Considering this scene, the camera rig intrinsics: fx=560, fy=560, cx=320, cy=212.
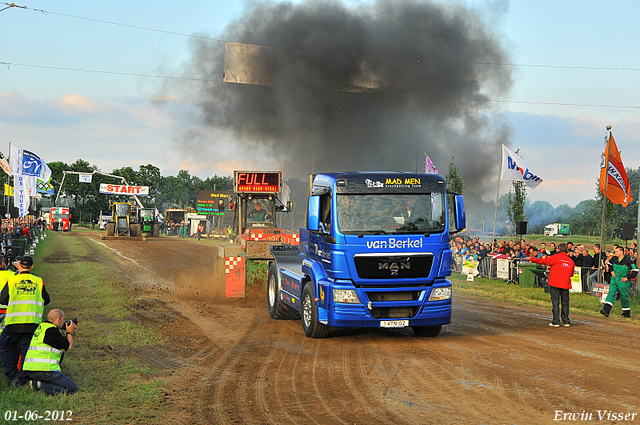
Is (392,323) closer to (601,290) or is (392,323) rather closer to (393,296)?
(393,296)

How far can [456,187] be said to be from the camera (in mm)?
35375

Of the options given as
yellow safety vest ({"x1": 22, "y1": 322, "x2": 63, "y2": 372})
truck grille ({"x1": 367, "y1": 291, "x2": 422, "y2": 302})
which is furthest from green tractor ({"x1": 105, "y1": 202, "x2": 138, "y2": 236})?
yellow safety vest ({"x1": 22, "y1": 322, "x2": 63, "y2": 372})

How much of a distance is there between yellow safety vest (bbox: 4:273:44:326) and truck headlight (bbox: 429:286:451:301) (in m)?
5.68

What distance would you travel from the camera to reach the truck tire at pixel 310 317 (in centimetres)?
927

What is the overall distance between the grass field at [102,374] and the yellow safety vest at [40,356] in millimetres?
286

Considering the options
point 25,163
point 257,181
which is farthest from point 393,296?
point 25,163

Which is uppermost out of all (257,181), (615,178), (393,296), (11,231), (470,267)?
(615,178)

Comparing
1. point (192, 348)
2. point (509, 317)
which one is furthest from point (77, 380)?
point (509, 317)

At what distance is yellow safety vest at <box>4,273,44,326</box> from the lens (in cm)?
654

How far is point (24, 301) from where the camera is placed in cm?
658

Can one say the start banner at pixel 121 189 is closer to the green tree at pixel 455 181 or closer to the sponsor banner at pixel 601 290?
the green tree at pixel 455 181

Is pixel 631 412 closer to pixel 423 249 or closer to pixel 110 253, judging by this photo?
pixel 423 249

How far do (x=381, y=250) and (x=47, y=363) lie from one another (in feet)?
15.9

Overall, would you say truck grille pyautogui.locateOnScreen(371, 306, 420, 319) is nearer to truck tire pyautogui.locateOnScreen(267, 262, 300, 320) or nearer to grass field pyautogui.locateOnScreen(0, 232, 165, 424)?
truck tire pyautogui.locateOnScreen(267, 262, 300, 320)
